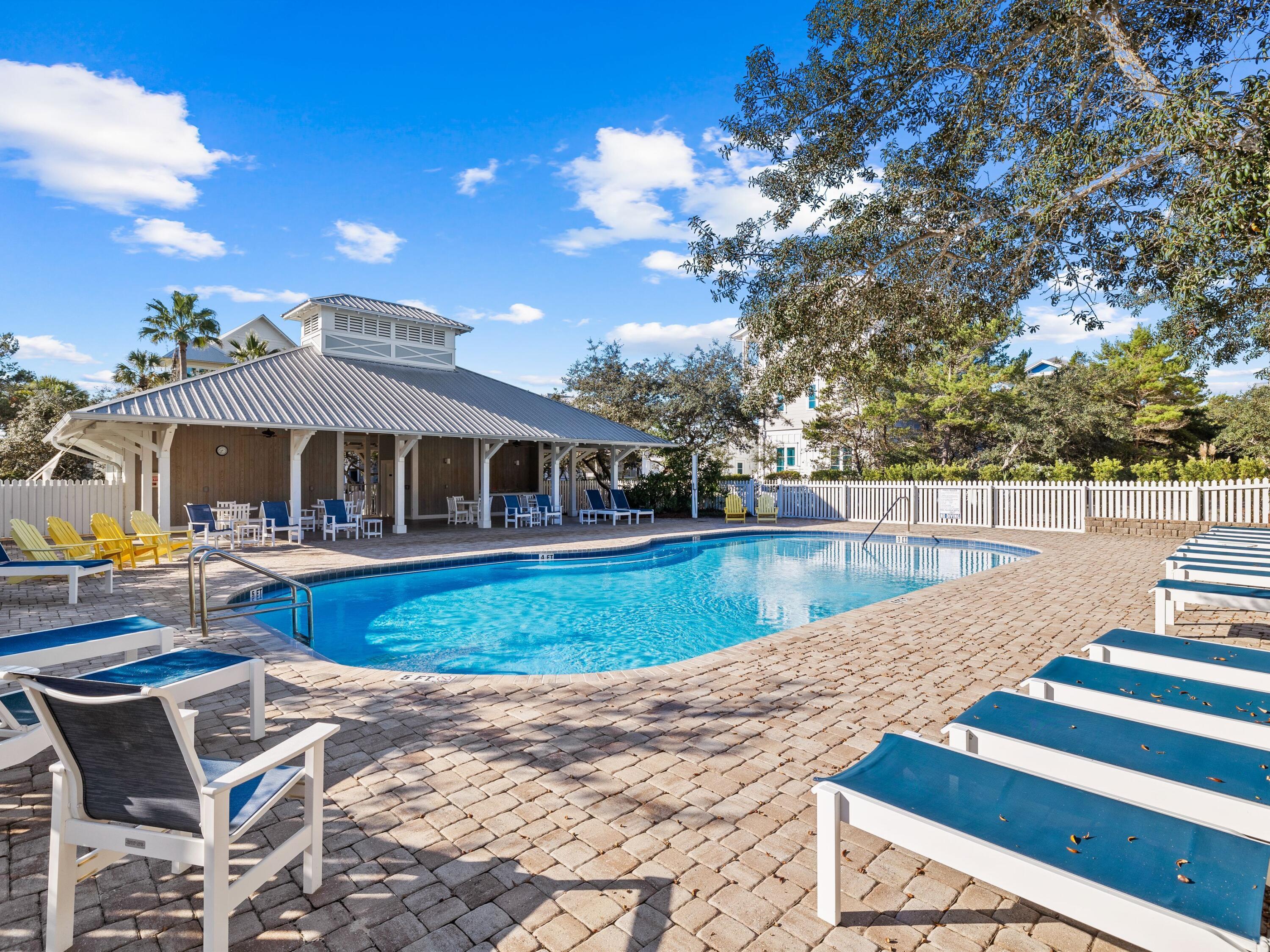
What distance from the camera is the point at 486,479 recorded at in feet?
57.0

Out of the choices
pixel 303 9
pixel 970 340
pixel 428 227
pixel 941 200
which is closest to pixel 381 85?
pixel 303 9

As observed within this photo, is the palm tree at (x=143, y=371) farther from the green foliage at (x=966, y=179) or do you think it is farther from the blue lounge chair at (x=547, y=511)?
the green foliage at (x=966, y=179)

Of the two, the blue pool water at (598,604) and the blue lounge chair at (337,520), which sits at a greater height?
the blue lounge chair at (337,520)

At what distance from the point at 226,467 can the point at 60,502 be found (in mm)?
3257

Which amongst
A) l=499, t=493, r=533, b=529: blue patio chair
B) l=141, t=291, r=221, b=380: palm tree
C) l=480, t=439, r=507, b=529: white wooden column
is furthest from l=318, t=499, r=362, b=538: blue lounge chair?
l=141, t=291, r=221, b=380: palm tree

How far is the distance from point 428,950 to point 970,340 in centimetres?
2409

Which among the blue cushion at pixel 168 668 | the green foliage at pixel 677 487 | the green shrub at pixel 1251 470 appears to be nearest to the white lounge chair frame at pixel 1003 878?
the blue cushion at pixel 168 668

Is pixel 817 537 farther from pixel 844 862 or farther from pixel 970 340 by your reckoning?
pixel 844 862

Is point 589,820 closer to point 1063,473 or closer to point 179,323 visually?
point 1063,473

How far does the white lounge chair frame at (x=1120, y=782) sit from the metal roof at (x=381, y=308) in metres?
19.8

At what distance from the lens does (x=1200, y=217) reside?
17.1 ft

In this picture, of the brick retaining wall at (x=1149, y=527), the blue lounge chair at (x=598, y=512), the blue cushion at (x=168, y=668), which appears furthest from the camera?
the blue lounge chair at (x=598, y=512)

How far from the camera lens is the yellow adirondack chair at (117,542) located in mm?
9938

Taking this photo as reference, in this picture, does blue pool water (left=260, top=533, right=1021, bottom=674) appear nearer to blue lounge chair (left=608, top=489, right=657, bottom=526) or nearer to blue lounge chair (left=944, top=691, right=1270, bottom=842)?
blue lounge chair (left=944, top=691, right=1270, bottom=842)
